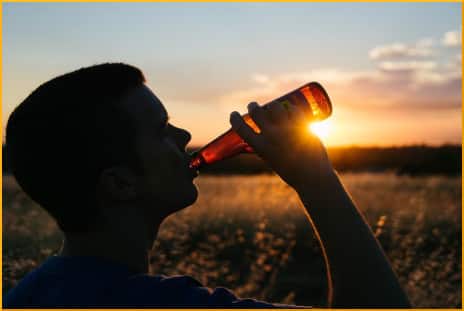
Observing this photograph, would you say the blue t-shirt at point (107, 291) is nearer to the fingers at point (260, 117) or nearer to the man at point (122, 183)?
the man at point (122, 183)

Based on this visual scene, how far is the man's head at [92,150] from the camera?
163cm

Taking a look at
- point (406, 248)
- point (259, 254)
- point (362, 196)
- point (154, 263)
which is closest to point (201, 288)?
point (154, 263)

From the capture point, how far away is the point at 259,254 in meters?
7.77

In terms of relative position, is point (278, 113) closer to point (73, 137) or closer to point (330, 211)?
point (330, 211)

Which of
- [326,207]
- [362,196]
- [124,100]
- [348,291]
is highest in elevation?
[362,196]

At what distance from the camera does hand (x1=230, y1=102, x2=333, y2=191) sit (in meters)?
1.34

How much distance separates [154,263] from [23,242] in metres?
1.81

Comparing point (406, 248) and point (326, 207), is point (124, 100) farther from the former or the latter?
point (406, 248)

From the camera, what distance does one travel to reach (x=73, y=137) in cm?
162

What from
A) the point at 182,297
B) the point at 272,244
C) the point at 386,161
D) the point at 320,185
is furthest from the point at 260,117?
the point at 386,161

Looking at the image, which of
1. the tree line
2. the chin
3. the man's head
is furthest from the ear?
the tree line

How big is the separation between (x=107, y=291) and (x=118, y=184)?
33cm

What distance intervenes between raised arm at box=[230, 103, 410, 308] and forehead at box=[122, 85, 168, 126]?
0.37 m

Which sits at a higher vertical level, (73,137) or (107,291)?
(73,137)
